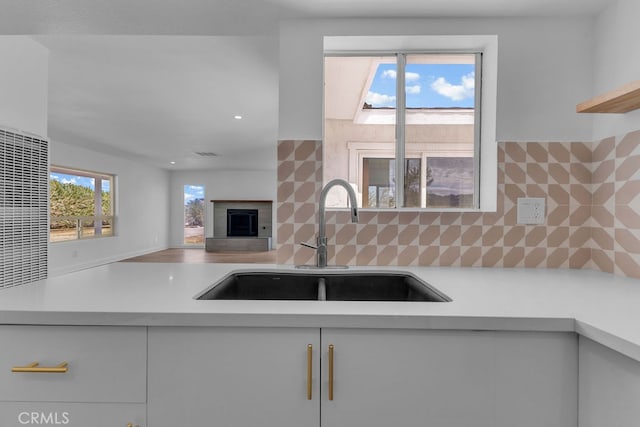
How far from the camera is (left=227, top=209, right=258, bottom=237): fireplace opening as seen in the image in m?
→ 10.2

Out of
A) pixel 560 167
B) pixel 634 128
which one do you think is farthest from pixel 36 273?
pixel 634 128

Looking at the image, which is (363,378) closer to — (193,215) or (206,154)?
(206,154)

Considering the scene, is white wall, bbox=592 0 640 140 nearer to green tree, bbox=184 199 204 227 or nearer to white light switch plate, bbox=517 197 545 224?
white light switch plate, bbox=517 197 545 224

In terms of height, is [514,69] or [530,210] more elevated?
[514,69]

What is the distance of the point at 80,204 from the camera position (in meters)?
6.84

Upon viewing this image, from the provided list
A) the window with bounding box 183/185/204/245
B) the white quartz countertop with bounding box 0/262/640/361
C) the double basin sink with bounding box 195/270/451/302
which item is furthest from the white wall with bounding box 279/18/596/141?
the window with bounding box 183/185/204/245

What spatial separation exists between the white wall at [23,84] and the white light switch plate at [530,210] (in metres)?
2.89

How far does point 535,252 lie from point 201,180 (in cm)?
988

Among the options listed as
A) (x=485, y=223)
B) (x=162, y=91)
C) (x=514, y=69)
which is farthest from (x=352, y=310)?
(x=162, y=91)

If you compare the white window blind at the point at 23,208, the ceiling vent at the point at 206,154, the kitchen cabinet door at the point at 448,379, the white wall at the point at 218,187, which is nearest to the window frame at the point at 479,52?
the kitchen cabinet door at the point at 448,379

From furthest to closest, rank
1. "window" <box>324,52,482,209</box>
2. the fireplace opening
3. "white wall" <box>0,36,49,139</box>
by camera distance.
A: the fireplace opening, "white wall" <box>0,36,49,139</box>, "window" <box>324,52,482,209</box>

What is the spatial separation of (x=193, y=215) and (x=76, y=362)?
10.1m

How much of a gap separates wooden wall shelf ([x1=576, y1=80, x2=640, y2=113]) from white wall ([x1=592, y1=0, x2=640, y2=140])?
84 mm

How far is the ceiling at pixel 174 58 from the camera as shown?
160cm
